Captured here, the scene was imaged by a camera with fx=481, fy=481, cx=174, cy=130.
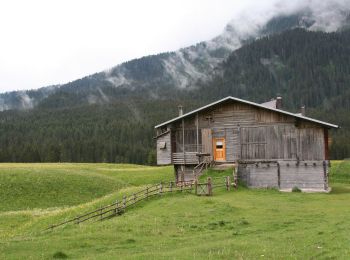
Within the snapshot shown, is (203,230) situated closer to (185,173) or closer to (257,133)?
(257,133)

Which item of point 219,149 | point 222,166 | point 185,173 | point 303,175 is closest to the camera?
point 303,175

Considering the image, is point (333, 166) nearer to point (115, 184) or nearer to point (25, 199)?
point (115, 184)

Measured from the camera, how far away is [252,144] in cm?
5194

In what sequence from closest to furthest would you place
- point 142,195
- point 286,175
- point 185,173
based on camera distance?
point 142,195 < point 286,175 < point 185,173

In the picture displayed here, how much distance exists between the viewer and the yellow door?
53344 mm

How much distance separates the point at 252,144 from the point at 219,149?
3837 millimetres

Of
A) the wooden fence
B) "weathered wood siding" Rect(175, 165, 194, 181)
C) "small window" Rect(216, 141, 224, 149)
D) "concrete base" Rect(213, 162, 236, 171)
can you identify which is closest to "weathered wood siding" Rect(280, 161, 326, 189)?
"concrete base" Rect(213, 162, 236, 171)

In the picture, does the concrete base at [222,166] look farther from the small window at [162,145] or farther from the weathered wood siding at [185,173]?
the small window at [162,145]

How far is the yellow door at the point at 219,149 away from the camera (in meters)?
53.3

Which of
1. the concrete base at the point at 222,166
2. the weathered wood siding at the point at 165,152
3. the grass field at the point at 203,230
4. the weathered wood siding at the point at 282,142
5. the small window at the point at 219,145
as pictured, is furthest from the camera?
the weathered wood siding at the point at 165,152

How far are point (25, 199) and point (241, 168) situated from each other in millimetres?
26791

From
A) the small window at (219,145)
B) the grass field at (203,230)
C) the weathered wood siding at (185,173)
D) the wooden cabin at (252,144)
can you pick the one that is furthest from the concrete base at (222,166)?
the grass field at (203,230)

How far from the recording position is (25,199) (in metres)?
58.8

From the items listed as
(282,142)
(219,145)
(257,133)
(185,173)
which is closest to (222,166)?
(219,145)
